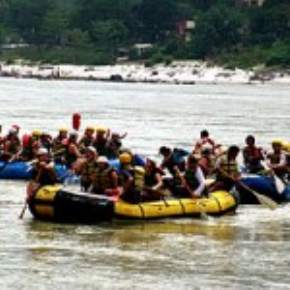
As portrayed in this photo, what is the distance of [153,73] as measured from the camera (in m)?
144

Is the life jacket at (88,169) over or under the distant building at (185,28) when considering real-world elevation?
under

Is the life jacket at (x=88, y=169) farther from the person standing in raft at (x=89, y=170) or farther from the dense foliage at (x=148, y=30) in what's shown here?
the dense foliage at (x=148, y=30)

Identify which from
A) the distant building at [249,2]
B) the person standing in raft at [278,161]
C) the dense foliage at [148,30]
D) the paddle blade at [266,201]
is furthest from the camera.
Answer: the distant building at [249,2]

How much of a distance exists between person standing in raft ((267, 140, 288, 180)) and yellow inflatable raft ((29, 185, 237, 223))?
155 inches

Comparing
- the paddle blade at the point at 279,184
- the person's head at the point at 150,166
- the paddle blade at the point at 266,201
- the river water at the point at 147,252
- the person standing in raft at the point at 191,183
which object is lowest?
the river water at the point at 147,252

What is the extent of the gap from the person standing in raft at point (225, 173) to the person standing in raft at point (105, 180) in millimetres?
2860

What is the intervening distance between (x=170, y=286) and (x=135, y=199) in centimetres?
516

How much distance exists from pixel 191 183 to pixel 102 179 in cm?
201

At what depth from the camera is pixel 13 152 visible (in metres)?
32.0

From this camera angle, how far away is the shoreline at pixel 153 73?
13688cm

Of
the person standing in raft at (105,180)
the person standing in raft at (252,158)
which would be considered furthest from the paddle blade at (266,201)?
the person standing in raft at (105,180)

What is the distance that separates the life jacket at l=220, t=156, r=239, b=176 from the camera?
2697 centimetres

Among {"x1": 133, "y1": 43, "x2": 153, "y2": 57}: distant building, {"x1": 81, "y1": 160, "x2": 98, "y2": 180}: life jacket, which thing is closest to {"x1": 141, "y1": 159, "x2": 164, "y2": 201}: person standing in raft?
{"x1": 81, "y1": 160, "x2": 98, "y2": 180}: life jacket

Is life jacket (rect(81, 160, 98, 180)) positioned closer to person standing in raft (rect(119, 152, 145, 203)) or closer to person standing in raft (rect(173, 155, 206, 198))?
person standing in raft (rect(119, 152, 145, 203))
